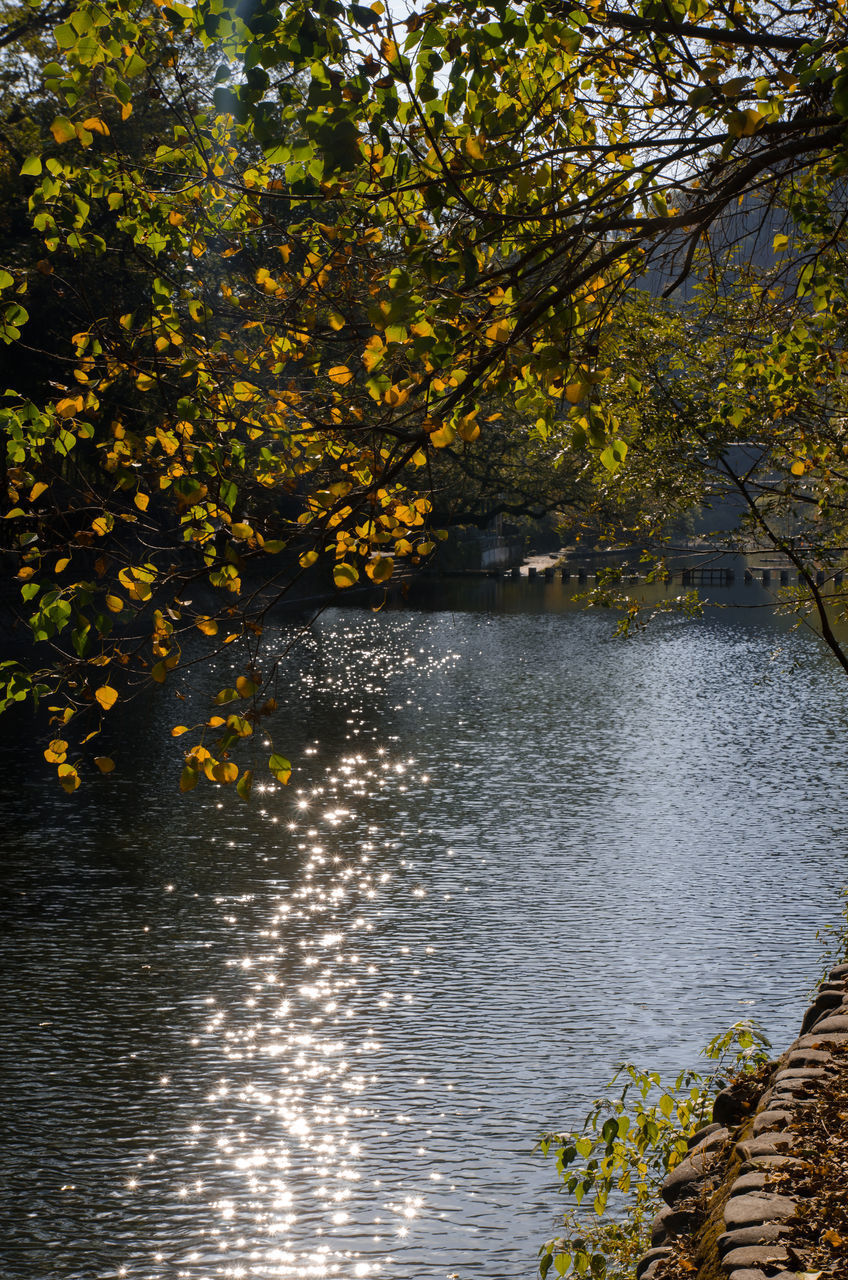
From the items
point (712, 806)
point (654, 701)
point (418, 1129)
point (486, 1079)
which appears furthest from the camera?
point (654, 701)

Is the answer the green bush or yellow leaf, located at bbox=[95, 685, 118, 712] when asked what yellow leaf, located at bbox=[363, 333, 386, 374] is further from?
the green bush

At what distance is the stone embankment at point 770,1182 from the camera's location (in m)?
5.39

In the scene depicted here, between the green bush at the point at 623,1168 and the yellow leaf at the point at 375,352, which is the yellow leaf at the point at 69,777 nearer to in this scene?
the yellow leaf at the point at 375,352

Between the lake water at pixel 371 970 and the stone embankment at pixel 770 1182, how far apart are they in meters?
1.96

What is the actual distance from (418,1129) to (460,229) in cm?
785

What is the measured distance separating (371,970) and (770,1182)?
8905 mm

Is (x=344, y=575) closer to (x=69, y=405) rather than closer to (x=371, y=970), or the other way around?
(x=69, y=405)

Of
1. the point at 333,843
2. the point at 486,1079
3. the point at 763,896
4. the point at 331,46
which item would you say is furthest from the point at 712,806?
the point at 331,46

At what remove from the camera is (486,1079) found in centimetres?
1170

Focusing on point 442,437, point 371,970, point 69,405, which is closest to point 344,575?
point 442,437

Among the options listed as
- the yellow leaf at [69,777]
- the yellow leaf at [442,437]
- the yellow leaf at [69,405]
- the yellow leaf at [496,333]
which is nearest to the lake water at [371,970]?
the yellow leaf at [69,777]

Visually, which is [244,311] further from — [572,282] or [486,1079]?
[486,1079]

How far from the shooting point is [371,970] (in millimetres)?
14547

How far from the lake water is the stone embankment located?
6.42 ft
